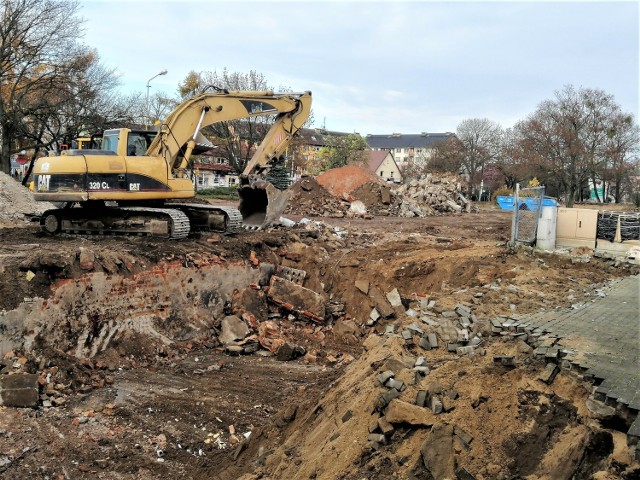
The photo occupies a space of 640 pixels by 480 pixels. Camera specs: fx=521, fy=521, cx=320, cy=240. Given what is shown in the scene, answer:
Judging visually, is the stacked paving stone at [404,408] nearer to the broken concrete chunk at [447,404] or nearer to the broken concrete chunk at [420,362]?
the broken concrete chunk at [447,404]

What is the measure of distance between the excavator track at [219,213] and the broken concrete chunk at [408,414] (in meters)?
8.34

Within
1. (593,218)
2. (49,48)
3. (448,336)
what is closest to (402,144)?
(49,48)

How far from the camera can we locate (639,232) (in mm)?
12664

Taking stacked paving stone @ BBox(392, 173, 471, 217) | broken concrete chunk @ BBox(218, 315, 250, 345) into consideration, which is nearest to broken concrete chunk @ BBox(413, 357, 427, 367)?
broken concrete chunk @ BBox(218, 315, 250, 345)

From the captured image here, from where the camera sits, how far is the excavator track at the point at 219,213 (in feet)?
39.7

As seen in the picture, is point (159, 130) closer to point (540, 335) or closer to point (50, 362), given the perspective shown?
point (50, 362)

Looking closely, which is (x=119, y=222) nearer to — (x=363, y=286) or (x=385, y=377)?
(x=363, y=286)

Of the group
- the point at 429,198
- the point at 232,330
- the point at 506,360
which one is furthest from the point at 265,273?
the point at 429,198

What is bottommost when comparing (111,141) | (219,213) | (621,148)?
(219,213)

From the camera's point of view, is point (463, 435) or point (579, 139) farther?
point (579, 139)

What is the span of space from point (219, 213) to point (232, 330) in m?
3.65

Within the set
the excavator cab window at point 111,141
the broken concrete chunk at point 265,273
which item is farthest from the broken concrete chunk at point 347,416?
the excavator cab window at point 111,141

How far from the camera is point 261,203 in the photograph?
47.3 ft

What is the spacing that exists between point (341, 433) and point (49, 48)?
82.9 feet
